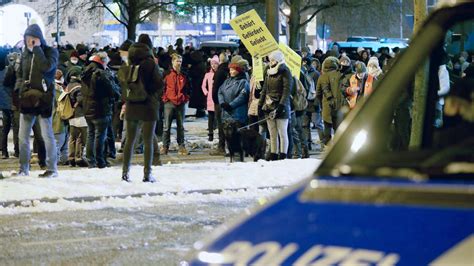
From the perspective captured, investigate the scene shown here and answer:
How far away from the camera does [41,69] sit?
11.5 m

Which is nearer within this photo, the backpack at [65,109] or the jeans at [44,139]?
the jeans at [44,139]

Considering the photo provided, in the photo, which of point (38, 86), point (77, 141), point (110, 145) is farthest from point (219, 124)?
point (38, 86)

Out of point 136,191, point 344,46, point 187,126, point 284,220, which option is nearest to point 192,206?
point 136,191

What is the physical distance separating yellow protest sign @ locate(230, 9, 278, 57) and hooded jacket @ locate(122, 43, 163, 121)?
2958 mm

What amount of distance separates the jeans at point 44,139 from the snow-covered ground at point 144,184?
0.70ft

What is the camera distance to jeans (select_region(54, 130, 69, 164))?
14594 mm

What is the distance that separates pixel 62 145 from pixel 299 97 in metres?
3.78

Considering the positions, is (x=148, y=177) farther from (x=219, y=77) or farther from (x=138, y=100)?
(x=219, y=77)

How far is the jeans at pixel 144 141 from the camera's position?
11258 millimetres

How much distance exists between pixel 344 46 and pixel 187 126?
2067 cm

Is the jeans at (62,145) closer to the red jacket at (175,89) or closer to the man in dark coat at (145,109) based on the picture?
the red jacket at (175,89)

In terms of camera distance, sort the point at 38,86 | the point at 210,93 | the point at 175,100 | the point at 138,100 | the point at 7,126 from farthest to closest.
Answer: the point at 210,93, the point at 175,100, the point at 7,126, the point at 38,86, the point at 138,100

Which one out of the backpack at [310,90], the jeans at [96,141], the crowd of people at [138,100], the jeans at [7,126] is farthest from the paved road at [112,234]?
the jeans at [7,126]

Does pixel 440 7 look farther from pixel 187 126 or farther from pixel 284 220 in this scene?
pixel 187 126
